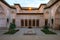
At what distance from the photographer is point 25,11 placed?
127ft

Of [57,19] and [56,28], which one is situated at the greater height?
[57,19]

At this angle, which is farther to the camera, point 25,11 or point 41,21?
point 25,11

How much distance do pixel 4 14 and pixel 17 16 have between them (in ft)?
41.8

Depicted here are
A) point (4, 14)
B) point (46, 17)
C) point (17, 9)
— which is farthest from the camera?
point (17, 9)

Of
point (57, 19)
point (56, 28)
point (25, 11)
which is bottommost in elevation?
point (56, 28)

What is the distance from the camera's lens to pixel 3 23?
23.0 m

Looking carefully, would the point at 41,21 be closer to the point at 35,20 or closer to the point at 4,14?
the point at 35,20

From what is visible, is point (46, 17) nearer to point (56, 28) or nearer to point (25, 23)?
point (25, 23)

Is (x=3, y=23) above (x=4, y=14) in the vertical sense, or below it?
below

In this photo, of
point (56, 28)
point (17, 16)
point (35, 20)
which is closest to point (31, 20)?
point (35, 20)

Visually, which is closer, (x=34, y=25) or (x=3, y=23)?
(x=3, y=23)

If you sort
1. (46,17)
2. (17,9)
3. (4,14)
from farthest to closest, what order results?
(17,9), (46,17), (4,14)

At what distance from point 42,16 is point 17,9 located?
285 inches

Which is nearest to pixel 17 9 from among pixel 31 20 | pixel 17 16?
pixel 17 16
